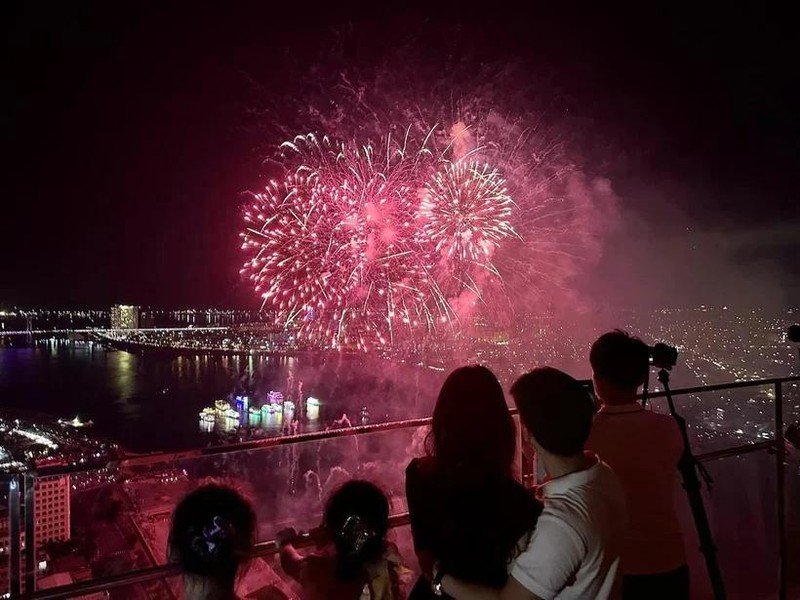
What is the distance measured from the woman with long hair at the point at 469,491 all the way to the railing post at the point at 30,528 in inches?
44.7

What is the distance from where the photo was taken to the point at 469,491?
1.42 meters

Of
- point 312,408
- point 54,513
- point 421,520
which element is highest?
point 421,520

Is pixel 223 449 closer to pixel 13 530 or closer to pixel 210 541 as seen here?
pixel 210 541

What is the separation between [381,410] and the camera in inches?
1523

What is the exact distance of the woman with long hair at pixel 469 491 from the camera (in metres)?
1.36

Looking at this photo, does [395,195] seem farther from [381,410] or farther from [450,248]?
[381,410]

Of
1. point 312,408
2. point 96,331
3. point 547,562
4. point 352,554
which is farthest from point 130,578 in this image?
point 96,331

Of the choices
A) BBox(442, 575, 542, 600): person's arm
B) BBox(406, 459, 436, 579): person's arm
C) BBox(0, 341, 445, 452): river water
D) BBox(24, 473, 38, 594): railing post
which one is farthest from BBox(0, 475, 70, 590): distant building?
BBox(0, 341, 445, 452): river water

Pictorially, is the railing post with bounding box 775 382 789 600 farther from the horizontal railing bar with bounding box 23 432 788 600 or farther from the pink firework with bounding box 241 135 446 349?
the pink firework with bounding box 241 135 446 349

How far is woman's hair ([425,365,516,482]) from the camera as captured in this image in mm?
1457

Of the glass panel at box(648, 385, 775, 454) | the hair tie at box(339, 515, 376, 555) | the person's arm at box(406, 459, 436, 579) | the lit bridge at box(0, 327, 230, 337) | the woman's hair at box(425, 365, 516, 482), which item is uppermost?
the woman's hair at box(425, 365, 516, 482)

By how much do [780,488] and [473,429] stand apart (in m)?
2.61

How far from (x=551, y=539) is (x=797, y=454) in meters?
2.65

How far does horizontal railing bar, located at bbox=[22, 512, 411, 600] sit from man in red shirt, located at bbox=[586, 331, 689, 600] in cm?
72
